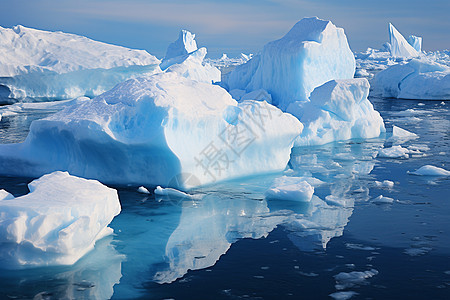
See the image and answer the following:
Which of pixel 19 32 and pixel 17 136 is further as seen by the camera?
pixel 19 32

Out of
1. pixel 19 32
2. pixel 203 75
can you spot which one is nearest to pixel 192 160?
pixel 203 75

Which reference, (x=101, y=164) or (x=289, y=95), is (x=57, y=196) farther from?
(x=289, y=95)

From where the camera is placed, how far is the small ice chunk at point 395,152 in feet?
31.8

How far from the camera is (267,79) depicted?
1595cm

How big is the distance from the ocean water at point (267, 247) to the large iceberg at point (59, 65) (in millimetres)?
12939

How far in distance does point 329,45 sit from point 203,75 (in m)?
7.85

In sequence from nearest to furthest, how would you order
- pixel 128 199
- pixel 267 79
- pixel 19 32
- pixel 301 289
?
pixel 301 289 < pixel 128 199 < pixel 267 79 < pixel 19 32

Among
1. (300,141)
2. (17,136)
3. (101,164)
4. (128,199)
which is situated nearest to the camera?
(128,199)

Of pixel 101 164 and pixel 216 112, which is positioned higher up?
pixel 216 112

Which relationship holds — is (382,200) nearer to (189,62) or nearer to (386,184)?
(386,184)

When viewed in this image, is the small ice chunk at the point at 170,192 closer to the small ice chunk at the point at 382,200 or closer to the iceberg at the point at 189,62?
the small ice chunk at the point at 382,200

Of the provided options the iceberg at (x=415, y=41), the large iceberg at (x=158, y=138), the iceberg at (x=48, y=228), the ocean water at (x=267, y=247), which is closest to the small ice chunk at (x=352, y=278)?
the ocean water at (x=267, y=247)

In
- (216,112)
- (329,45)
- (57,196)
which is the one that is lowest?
(57,196)

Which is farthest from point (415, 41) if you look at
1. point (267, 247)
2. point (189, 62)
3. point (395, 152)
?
point (267, 247)
